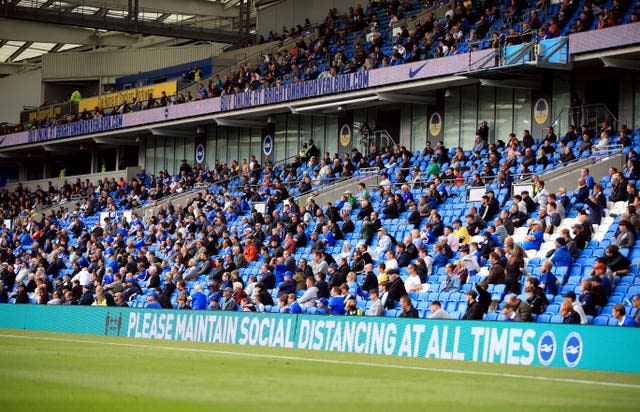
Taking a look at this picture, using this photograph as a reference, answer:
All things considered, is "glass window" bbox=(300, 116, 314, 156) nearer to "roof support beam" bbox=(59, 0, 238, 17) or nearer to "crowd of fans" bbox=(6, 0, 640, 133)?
"crowd of fans" bbox=(6, 0, 640, 133)

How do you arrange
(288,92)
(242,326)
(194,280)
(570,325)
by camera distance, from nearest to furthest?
1. (570,325)
2. (242,326)
3. (194,280)
4. (288,92)

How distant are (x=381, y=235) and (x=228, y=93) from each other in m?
17.6

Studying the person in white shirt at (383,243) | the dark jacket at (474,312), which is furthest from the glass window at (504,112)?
the dark jacket at (474,312)

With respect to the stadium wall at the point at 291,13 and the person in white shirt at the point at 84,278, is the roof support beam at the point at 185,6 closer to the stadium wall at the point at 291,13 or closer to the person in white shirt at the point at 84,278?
the stadium wall at the point at 291,13

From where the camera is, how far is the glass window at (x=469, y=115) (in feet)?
104

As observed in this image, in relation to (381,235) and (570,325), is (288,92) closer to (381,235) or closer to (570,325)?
(381,235)

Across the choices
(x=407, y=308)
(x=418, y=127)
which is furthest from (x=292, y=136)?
(x=407, y=308)

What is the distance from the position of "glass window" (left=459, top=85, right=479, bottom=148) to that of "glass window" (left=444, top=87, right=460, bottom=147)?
0.23m

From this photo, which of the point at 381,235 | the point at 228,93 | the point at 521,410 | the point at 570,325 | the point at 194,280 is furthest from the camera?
the point at 228,93

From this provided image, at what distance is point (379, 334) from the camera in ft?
52.8

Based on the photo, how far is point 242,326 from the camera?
1884cm

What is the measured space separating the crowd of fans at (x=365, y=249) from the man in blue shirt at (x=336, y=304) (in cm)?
3

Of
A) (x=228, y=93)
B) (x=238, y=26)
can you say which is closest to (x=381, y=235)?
(x=228, y=93)

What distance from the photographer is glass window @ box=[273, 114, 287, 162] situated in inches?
1580
